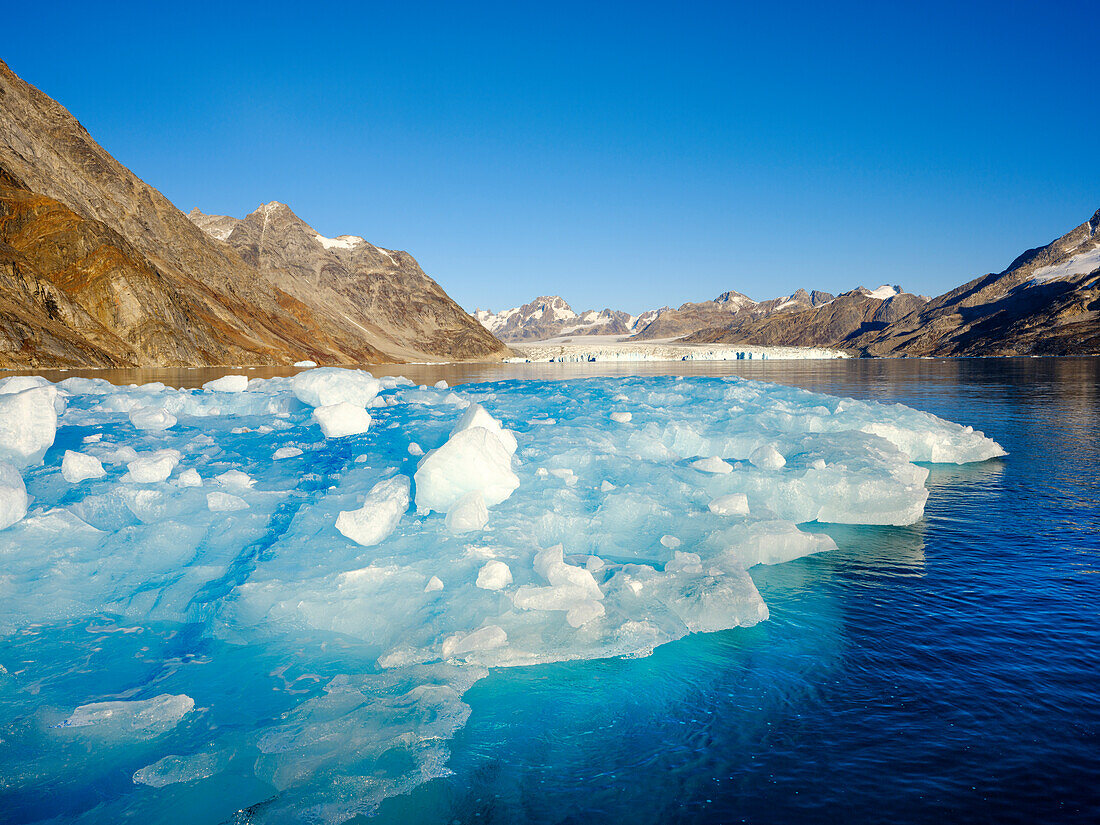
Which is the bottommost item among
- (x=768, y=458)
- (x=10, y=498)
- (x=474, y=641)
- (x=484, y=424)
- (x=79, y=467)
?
(x=474, y=641)

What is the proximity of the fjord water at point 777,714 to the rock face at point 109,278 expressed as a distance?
55314mm

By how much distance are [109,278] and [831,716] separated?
7579cm

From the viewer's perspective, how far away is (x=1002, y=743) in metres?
5.16

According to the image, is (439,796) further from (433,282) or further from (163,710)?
(433,282)

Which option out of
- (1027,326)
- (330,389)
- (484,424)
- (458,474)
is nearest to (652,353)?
(1027,326)

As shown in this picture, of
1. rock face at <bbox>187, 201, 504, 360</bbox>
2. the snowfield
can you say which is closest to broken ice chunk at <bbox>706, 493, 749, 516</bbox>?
rock face at <bbox>187, 201, 504, 360</bbox>

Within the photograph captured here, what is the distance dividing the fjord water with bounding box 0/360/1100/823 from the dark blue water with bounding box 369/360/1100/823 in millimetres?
20

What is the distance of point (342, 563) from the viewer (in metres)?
7.94

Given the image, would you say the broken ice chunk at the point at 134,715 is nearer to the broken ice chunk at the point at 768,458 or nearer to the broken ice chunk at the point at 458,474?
the broken ice chunk at the point at 458,474

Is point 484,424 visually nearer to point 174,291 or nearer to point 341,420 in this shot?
point 341,420

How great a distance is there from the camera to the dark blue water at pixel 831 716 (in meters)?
4.53

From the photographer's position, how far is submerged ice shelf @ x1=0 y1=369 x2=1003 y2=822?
16.9 ft

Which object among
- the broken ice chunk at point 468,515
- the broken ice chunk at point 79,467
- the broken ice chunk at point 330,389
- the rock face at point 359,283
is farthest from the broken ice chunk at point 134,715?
the rock face at point 359,283

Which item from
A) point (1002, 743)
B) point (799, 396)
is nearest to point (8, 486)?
point (1002, 743)
